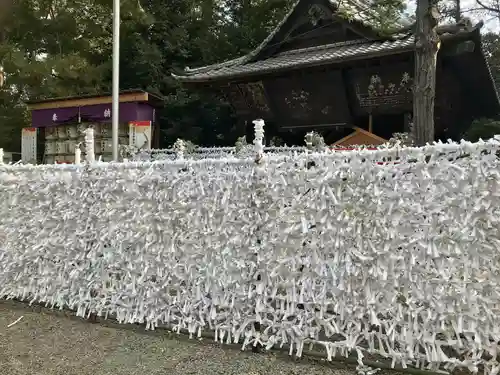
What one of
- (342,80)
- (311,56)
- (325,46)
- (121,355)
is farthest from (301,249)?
(325,46)

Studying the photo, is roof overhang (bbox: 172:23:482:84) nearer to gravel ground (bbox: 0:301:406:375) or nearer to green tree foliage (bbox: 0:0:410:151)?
green tree foliage (bbox: 0:0:410:151)

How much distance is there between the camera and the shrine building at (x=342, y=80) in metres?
9.80

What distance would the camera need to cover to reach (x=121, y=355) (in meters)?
3.67

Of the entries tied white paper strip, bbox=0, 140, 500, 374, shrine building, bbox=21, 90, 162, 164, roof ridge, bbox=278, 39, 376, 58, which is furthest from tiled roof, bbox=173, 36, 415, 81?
tied white paper strip, bbox=0, 140, 500, 374

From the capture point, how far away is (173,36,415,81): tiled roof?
30.2ft

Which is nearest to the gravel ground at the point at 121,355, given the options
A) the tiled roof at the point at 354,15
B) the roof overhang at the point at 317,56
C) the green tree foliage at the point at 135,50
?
the tiled roof at the point at 354,15

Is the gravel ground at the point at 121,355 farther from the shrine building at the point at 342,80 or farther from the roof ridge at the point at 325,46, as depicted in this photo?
the roof ridge at the point at 325,46

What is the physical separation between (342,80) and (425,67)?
4390 millimetres

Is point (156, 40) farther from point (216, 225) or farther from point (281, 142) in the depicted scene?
point (216, 225)

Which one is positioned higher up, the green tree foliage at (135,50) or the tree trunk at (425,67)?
the green tree foliage at (135,50)

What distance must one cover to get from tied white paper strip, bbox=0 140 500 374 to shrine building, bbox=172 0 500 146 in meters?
6.40

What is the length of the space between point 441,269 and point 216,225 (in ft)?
5.69

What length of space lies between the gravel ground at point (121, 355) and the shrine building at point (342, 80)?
7.21 meters

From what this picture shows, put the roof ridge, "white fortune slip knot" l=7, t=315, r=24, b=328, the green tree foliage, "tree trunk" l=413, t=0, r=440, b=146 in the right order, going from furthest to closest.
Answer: the green tree foliage, the roof ridge, "tree trunk" l=413, t=0, r=440, b=146, "white fortune slip knot" l=7, t=315, r=24, b=328
